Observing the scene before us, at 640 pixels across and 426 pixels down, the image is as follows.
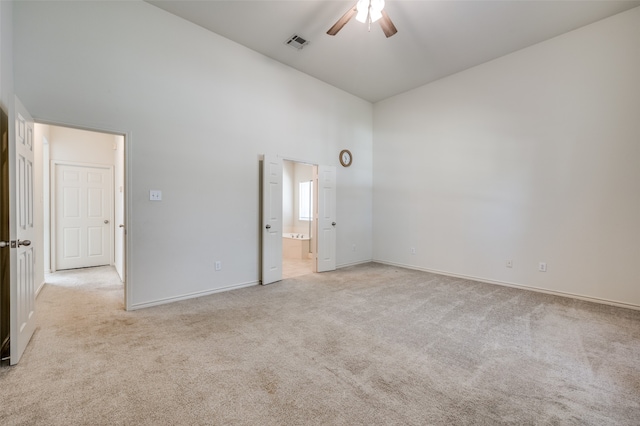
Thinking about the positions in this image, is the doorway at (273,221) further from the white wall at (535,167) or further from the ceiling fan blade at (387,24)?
the ceiling fan blade at (387,24)

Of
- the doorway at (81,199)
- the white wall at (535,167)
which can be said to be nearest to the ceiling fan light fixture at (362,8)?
the white wall at (535,167)

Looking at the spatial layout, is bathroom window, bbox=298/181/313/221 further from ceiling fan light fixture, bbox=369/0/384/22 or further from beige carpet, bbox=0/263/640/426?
ceiling fan light fixture, bbox=369/0/384/22

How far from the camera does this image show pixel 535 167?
3920mm

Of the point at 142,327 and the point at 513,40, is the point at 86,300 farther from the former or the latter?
the point at 513,40

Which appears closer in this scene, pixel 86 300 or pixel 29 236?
pixel 29 236

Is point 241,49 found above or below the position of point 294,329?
above

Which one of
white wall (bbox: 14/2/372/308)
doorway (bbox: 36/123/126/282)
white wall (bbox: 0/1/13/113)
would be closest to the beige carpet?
white wall (bbox: 14/2/372/308)

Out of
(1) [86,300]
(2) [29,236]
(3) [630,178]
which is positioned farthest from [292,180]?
(3) [630,178]

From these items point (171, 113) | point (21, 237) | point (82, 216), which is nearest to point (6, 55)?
point (171, 113)

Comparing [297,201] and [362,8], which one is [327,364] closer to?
[362,8]

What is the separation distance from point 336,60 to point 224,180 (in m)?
2.62

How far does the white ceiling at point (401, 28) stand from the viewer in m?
3.16

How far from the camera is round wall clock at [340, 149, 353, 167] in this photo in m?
5.47

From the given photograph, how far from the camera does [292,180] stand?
7.95 metres
